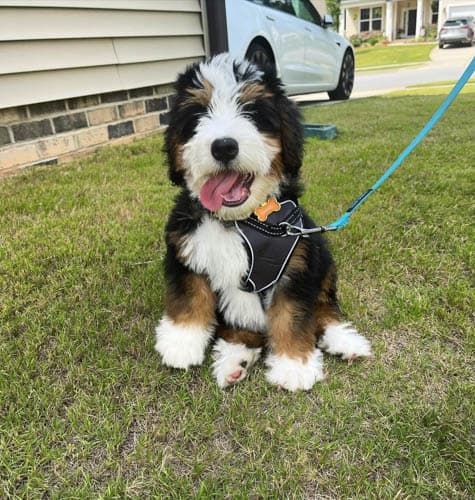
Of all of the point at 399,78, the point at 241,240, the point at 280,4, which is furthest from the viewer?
the point at 399,78

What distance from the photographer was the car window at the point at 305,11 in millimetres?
8891

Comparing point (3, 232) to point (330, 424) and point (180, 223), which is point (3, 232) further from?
point (330, 424)

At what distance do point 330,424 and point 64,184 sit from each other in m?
3.73

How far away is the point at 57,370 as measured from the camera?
2.18 meters

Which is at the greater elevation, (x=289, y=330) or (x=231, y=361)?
(x=289, y=330)

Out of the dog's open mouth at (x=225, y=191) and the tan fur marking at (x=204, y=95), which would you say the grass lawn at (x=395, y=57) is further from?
the dog's open mouth at (x=225, y=191)

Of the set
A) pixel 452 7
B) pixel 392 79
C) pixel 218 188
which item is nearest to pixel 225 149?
pixel 218 188

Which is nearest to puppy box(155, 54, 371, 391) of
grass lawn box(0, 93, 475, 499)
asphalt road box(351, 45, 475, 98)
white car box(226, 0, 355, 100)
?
grass lawn box(0, 93, 475, 499)

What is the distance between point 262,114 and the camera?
2.02 metres

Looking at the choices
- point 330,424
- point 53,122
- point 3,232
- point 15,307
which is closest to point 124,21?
point 53,122

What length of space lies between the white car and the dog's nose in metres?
4.57

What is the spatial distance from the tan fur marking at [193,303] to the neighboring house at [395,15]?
167ft

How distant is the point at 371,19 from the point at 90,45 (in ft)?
174

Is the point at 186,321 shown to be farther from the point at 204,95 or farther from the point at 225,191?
the point at 204,95
